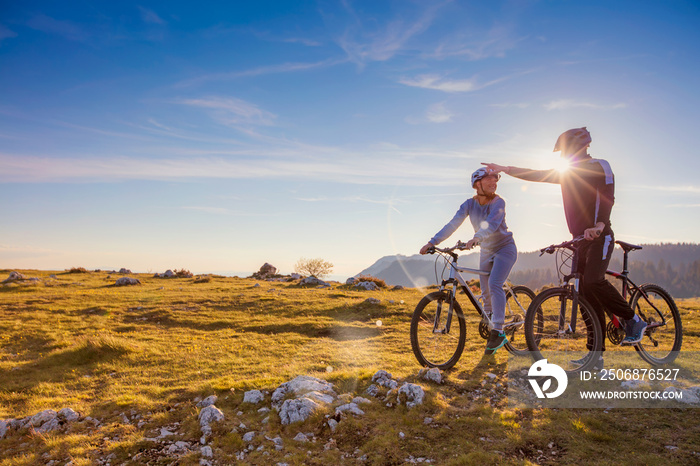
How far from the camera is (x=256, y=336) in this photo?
13.0 m

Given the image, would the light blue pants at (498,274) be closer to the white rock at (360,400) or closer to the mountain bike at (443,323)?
the mountain bike at (443,323)

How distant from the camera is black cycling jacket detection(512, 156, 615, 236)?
20.6ft

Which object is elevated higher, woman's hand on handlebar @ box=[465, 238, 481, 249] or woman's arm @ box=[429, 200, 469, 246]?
woman's arm @ box=[429, 200, 469, 246]

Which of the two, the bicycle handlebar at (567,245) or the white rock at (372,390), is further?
the bicycle handlebar at (567,245)

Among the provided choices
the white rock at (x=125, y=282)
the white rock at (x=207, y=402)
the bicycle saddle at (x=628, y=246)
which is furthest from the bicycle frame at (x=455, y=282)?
the white rock at (x=125, y=282)

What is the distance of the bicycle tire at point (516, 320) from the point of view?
744 cm

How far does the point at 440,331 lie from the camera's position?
22.3ft

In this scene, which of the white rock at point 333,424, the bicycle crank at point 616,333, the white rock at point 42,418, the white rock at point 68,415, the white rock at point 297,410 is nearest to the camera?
the white rock at point 333,424

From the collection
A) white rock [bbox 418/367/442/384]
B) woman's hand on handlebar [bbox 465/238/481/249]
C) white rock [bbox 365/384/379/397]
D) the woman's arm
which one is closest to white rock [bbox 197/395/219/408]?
white rock [bbox 365/384/379/397]

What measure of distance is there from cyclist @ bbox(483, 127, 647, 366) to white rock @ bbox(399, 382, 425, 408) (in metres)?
3.55

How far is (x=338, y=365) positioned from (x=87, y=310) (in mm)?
15903

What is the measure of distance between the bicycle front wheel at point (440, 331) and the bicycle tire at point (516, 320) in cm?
107

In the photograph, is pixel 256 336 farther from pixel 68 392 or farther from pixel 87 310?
pixel 87 310

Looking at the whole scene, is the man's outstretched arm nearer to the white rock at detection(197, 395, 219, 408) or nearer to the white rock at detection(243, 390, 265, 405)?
the white rock at detection(243, 390, 265, 405)
